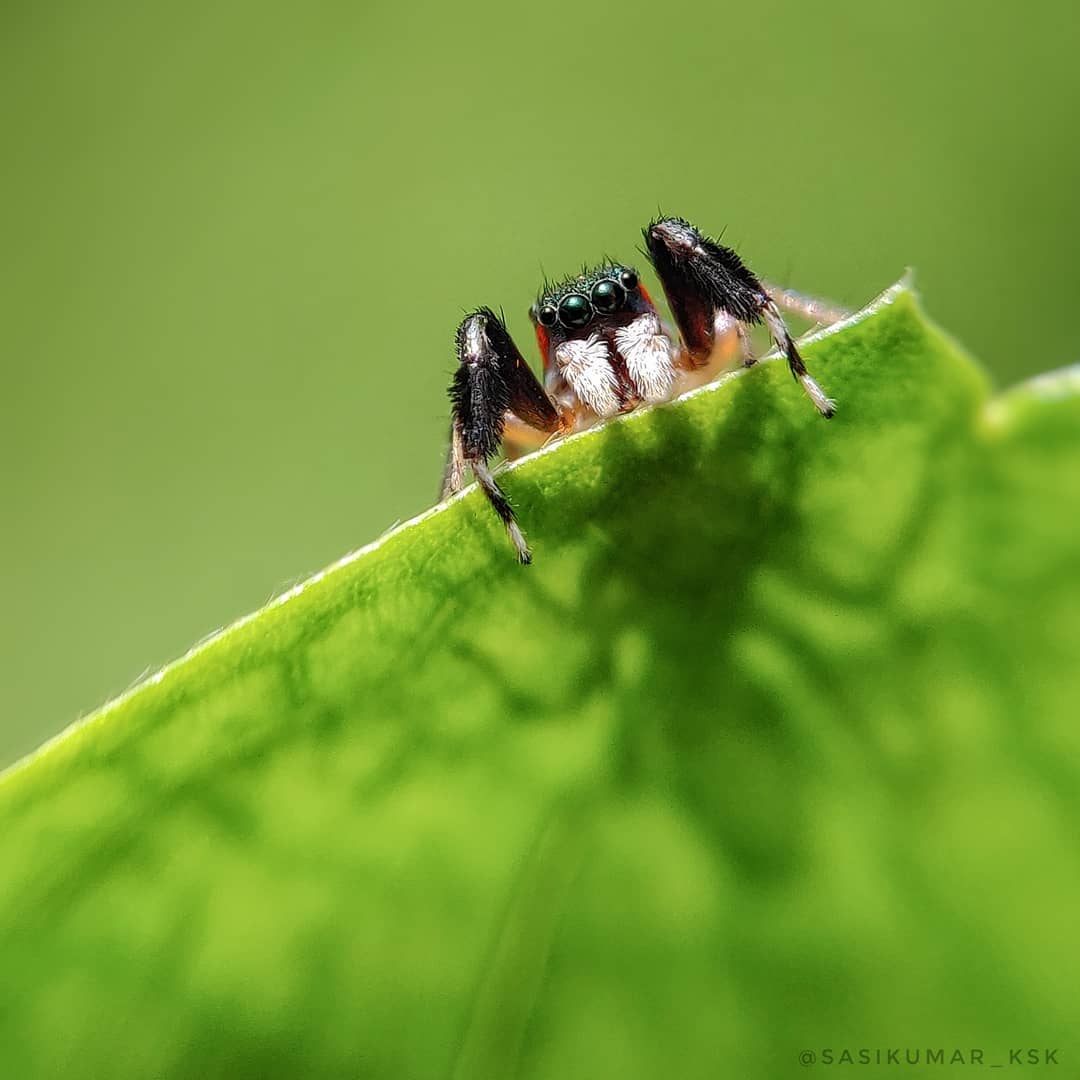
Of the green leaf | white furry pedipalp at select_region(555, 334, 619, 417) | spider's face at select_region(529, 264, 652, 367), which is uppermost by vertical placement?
spider's face at select_region(529, 264, 652, 367)

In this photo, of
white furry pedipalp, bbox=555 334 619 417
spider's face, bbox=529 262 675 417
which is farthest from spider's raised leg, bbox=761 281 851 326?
white furry pedipalp, bbox=555 334 619 417

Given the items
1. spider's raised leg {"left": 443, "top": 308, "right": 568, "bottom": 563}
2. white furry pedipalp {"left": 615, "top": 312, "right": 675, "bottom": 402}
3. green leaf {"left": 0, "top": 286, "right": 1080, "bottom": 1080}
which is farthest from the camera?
white furry pedipalp {"left": 615, "top": 312, "right": 675, "bottom": 402}

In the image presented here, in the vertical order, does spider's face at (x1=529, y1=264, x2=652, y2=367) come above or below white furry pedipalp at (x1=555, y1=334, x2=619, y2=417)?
above

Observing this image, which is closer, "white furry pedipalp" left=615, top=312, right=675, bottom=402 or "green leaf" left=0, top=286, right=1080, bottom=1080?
"green leaf" left=0, top=286, right=1080, bottom=1080

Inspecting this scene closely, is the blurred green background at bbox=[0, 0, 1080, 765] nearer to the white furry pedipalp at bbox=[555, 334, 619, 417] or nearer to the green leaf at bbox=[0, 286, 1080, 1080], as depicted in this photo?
the white furry pedipalp at bbox=[555, 334, 619, 417]

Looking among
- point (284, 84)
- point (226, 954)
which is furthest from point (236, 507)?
point (226, 954)

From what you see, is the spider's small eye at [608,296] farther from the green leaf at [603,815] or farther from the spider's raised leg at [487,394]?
the green leaf at [603,815]

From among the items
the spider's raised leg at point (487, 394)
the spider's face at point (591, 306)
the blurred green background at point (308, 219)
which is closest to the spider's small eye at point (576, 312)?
the spider's face at point (591, 306)
